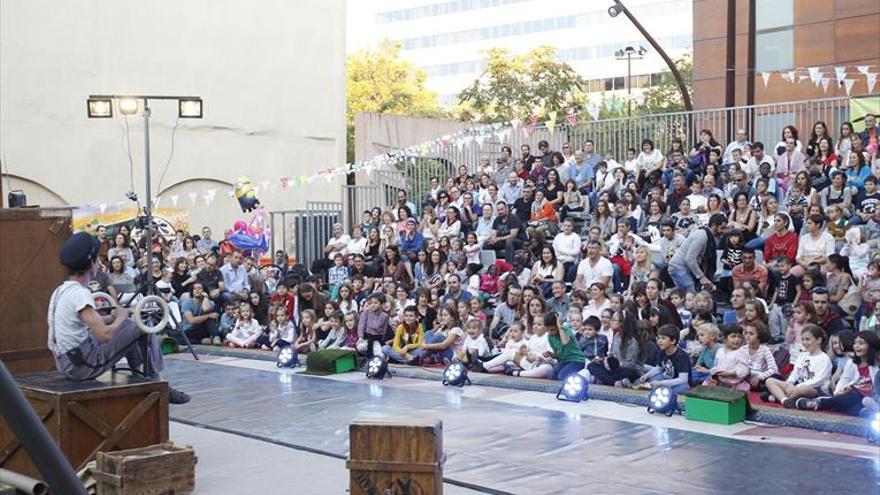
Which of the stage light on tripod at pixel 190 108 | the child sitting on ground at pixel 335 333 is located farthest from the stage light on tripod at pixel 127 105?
the child sitting on ground at pixel 335 333

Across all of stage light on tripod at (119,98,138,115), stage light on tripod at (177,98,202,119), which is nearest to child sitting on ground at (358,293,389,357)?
stage light on tripod at (177,98,202,119)

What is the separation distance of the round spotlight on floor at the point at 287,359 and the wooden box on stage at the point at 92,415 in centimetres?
643

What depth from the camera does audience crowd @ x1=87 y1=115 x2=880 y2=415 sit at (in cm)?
1009

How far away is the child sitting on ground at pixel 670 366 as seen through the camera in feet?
32.3

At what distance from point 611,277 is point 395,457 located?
8.37m

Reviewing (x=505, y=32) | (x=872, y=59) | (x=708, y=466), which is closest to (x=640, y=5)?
(x=505, y=32)

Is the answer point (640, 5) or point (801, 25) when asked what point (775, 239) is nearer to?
point (801, 25)

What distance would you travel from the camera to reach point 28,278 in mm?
7742

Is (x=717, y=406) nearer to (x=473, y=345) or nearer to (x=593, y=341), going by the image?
(x=593, y=341)

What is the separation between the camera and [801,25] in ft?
71.4

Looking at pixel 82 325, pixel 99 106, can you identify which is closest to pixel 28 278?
pixel 82 325

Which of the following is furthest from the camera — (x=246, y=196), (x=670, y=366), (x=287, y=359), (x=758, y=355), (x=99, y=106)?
(x=246, y=196)

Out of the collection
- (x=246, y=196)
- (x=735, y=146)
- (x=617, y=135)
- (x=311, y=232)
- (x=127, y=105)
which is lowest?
(x=311, y=232)

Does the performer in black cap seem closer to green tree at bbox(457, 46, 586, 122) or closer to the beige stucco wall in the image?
the beige stucco wall
